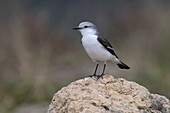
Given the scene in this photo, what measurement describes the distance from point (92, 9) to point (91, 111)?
12817 mm

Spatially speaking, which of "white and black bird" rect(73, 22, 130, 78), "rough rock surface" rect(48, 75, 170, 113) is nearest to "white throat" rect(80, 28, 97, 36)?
"white and black bird" rect(73, 22, 130, 78)

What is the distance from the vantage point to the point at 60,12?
57.3 feet

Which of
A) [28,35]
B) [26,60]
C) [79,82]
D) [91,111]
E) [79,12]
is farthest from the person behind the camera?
[79,12]

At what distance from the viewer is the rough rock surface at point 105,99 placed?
16.6ft

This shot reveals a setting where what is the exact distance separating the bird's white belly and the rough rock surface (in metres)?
0.97

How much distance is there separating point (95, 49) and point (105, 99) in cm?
170

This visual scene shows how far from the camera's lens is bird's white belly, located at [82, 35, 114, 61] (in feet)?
22.3

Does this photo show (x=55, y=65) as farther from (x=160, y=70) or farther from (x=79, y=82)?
(x=79, y=82)

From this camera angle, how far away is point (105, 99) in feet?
17.1

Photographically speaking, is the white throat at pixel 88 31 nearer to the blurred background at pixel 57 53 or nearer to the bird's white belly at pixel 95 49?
the bird's white belly at pixel 95 49

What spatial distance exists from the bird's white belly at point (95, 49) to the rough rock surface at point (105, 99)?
38.3 inches

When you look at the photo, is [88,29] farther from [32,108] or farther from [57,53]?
[57,53]

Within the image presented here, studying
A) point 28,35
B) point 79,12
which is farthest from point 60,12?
point 28,35

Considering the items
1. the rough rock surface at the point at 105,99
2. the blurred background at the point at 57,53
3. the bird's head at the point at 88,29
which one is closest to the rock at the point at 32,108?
the blurred background at the point at 57,53
